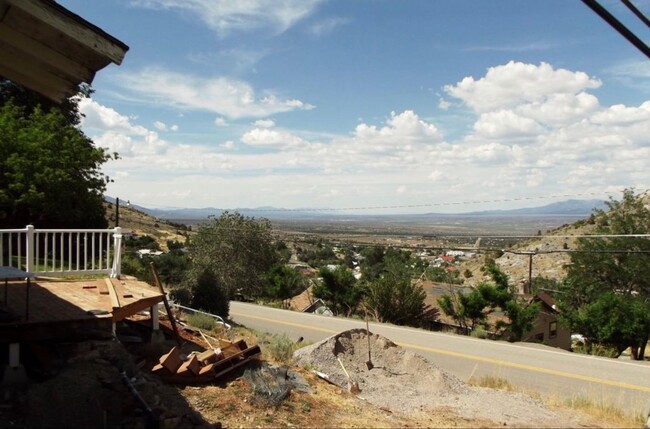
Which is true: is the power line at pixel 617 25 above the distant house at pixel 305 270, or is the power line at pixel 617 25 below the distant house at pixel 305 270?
above

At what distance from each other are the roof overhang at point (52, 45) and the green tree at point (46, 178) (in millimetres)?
9505

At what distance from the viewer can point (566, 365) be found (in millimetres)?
14484

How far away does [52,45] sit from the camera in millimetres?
5309

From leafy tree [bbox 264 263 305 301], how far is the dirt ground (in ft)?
98.7

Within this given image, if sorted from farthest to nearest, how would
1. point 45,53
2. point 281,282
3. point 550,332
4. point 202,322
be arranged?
point 281,282
point 550,332
point 202,322
point 45,53

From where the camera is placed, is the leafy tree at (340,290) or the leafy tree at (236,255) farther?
the leafy tree at (236,255)

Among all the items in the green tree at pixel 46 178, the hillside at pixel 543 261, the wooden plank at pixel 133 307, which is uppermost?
the green tree at pixel 46 178

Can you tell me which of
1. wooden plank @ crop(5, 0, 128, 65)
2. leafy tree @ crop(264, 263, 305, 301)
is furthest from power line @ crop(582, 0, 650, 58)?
leafy tree @ crop(264, 263, 305, 301)

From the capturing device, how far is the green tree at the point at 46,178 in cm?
1466

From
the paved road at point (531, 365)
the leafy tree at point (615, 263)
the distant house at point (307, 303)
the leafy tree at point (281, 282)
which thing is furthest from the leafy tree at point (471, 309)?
the leafy tree at point (281, 282)

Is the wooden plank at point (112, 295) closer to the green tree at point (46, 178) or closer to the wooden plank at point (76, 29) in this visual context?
the wooden plank at point (76, 29)

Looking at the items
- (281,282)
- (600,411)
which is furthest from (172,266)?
(600,411)

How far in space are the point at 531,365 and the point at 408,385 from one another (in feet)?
20.0

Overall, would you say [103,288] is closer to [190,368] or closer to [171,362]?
[171,362]
